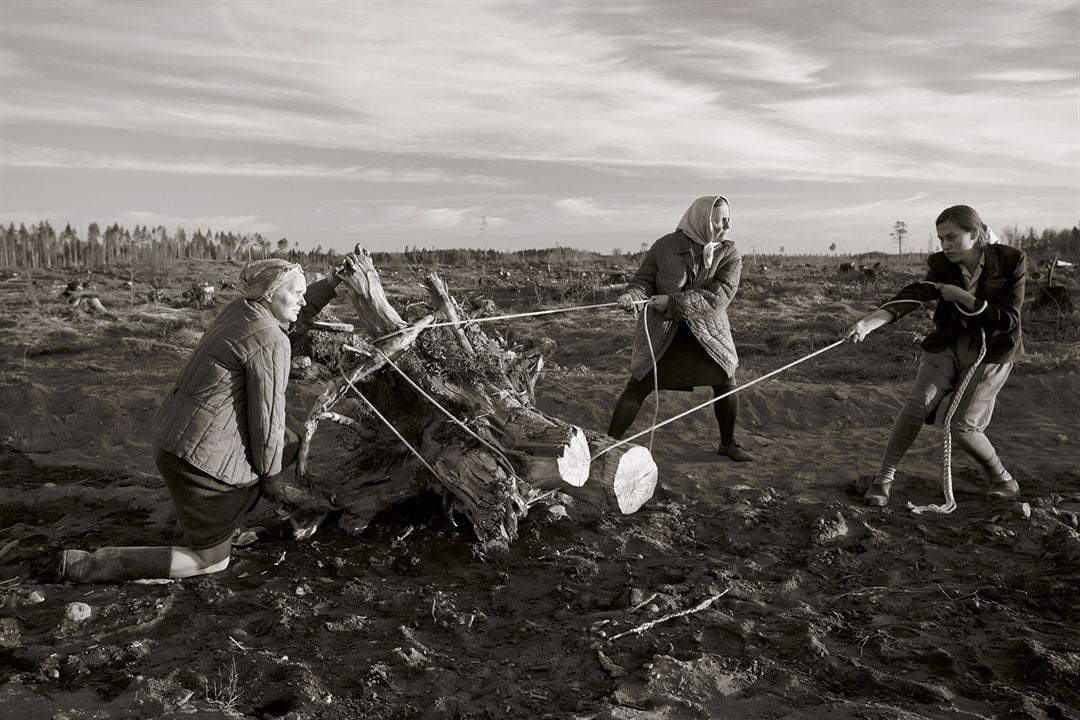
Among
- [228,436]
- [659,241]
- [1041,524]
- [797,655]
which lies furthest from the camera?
[659,241]

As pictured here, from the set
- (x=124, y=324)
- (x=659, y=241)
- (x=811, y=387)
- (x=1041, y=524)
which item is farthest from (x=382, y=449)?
(x=124, y=324)

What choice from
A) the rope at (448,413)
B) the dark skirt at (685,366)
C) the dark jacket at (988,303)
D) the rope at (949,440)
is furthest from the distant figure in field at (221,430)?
the rope at (949,440)

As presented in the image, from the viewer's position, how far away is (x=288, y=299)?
12.7 feet

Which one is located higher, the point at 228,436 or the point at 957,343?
the point at 957,343

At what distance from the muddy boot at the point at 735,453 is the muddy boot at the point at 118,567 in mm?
3855

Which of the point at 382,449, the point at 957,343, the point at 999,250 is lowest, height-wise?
the point at 382,449

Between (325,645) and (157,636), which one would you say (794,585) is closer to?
(325,645)

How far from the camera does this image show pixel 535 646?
11.3 ft

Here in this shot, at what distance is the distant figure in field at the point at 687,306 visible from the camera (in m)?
5.41

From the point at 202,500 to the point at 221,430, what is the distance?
37 cm

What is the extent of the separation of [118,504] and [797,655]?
423 cm

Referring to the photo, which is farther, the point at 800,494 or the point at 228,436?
the point at 800,494

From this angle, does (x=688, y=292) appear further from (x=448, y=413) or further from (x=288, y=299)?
(x=288, y=299)

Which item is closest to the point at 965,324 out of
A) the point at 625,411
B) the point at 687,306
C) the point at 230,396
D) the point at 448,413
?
the point at 687,306
